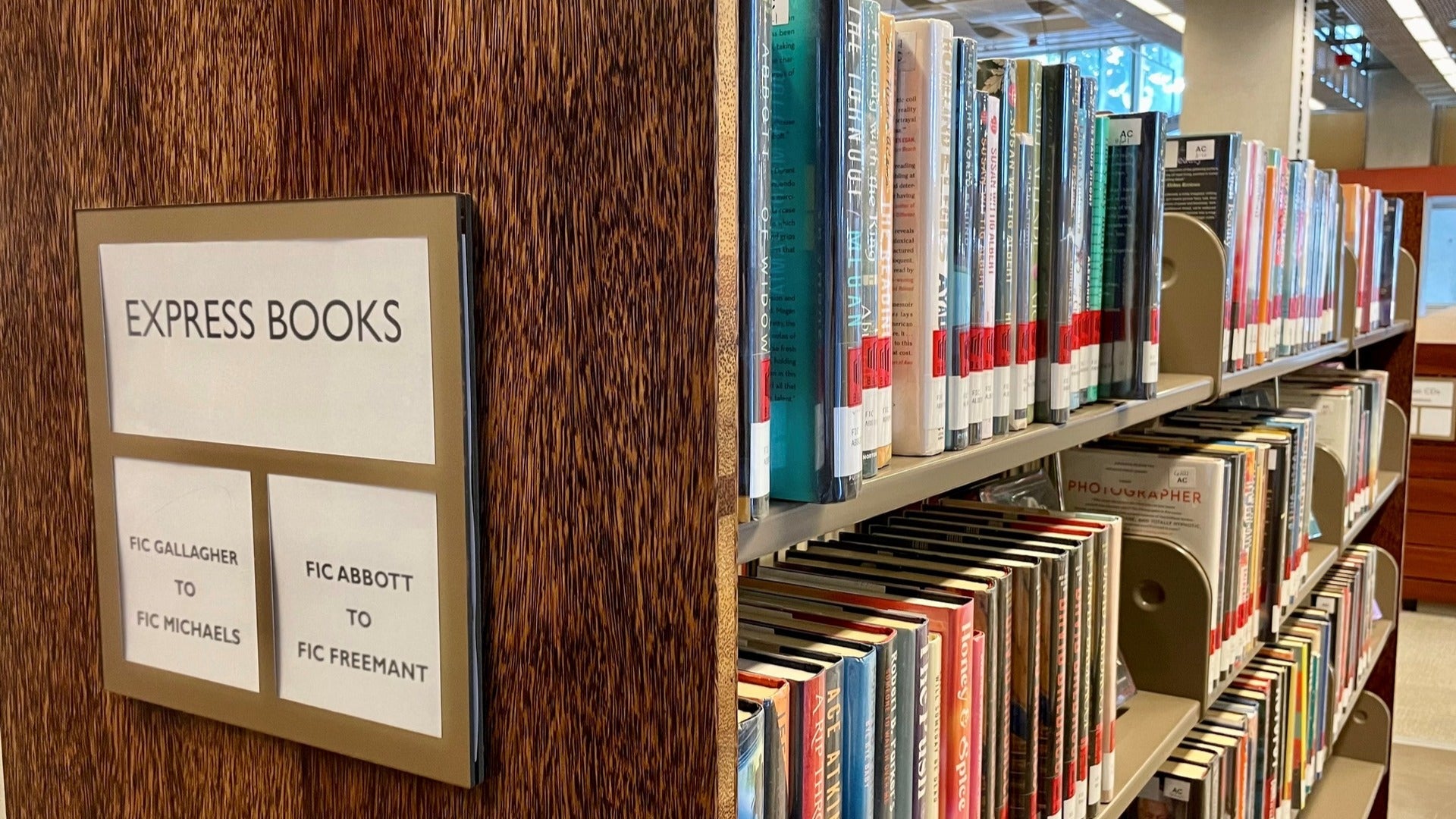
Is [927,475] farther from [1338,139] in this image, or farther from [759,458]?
[1338,139]

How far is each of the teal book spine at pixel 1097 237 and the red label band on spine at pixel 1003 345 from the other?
24 centimetres

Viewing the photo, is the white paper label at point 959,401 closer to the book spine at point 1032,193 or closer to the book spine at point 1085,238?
the book spine at point 1032,193

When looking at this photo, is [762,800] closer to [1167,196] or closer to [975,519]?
[975,519]

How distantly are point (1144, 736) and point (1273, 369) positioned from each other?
721 mm

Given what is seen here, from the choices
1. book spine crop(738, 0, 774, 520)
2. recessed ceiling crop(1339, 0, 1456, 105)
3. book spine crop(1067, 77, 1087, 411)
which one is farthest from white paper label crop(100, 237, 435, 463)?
recessed ceiling crop(1339, 0, 1456, 105)

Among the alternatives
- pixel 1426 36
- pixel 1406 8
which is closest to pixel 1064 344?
pixel 1406 8

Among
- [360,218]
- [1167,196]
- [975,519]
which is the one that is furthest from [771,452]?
[1167,196]

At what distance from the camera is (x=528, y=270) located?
0.59 meters

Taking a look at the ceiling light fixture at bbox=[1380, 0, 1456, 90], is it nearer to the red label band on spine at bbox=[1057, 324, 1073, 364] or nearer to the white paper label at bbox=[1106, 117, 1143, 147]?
the white paper label at bbox=[1106, 117, 1143, 147]

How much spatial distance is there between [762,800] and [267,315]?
1.39 ft

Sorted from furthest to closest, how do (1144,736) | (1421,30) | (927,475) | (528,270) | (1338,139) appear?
(1338,139) < (1421,30) < (1144,736) < (927,475) < (528,270)

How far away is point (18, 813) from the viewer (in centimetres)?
88

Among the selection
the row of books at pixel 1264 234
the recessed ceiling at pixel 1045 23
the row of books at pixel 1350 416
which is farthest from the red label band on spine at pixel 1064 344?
the recessed ceiling at pixel 1045 23

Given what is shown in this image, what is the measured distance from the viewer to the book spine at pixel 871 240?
0.70 meters
